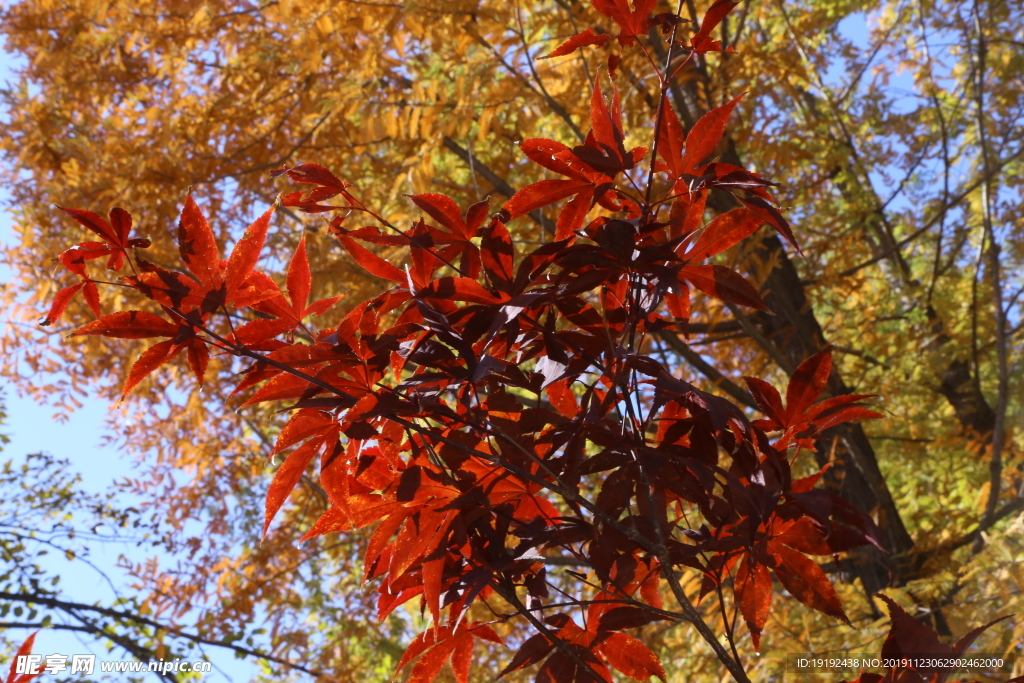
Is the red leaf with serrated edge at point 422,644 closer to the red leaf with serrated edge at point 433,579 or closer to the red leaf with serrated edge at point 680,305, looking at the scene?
the red leaf with serrated edge at point 433,579

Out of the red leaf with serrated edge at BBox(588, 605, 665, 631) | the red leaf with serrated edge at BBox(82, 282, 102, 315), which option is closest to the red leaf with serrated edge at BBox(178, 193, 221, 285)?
the red leaf with serrated edge at BBox(82, 282, 102, 315)

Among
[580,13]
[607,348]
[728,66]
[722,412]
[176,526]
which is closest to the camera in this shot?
[722,412]

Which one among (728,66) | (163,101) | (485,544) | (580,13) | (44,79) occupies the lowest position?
(485,544)

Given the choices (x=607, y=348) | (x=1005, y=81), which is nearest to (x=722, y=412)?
(x=607, y=348)

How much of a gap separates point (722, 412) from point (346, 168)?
2800 millimetres

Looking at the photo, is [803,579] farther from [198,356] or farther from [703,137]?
[198,356]

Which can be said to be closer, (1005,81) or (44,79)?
(44,79)

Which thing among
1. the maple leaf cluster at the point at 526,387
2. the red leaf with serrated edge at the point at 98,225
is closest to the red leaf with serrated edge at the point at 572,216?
the maple leaf cluster at the point at 526,387

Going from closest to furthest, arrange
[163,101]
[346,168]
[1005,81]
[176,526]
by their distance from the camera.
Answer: [346,168] < [163,101] < [176,526] < [1005,81]

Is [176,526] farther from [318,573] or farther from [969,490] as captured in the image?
[969,490]

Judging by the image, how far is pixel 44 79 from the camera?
3809 mm

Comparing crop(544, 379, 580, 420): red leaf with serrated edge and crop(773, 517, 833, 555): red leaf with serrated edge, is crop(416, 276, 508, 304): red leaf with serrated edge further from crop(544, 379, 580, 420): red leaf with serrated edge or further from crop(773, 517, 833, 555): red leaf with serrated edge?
crop(773, 517, 833, 555): red leaf with serrated edge

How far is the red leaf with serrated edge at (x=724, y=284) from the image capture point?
735 millimetres

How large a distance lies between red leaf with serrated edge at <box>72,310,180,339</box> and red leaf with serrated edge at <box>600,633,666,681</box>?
64 cm
